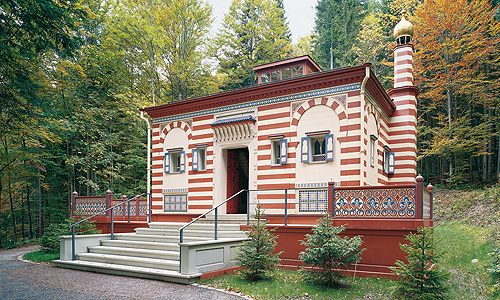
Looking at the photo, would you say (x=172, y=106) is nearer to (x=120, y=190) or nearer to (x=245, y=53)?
(x=120, y=190)

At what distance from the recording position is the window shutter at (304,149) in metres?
12.7

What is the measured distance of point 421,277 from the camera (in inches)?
287

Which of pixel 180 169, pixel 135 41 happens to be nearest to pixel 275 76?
pixel 180 169

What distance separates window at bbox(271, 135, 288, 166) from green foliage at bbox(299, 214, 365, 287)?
4.46 metres

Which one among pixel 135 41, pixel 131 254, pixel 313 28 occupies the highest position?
pixel 313 28

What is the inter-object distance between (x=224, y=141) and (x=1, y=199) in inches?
816

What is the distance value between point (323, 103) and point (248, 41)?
22.9 m

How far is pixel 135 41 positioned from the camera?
83.0 ft

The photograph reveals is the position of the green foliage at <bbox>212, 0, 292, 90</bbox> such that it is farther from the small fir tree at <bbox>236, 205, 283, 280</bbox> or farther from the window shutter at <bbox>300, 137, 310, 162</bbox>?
the small fir tree at <bbox>236, 205, 283, 280</bbox>

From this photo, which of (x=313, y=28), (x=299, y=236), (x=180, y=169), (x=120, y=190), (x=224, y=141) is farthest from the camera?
(x=313, y=28)

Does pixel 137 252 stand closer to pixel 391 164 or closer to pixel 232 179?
pixel 232 179

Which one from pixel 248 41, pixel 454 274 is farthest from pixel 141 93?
pixel 454 274

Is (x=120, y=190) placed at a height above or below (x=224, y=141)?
below

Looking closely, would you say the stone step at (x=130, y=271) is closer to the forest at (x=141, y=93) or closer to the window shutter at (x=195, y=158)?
the window shutter at (x=195, y=158)
